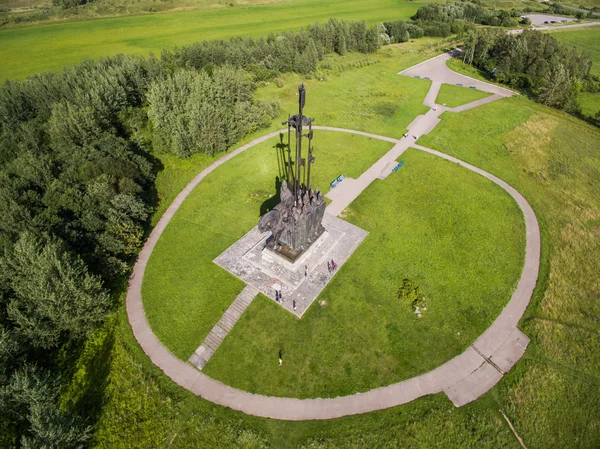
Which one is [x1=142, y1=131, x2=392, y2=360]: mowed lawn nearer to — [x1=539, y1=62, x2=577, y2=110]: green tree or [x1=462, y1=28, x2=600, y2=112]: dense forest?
[x1=539, y1=62, x2=577, y2=110]: green tree

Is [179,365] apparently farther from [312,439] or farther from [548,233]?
[548,233]

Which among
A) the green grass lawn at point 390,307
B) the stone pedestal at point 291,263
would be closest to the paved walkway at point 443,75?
the green grass lawn at point 390,307

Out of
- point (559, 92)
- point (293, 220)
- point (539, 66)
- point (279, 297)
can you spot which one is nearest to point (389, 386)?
point (279, 297)

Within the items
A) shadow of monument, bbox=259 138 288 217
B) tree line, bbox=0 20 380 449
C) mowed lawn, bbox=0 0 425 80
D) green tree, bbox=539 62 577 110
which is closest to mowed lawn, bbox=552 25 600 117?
green tree, bbox=539 62 577 110

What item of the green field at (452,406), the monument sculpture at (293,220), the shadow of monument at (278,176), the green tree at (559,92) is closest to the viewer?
the green field at (452,406)

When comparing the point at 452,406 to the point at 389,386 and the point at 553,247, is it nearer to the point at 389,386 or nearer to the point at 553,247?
the point at 389,386

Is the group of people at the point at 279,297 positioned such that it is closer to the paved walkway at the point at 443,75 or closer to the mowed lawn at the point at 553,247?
the mowed lawn at the point at 553,247
